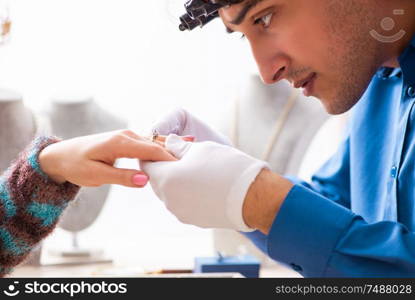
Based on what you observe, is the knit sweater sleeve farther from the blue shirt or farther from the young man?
the blue shirt

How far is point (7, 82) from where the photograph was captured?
213 centimetres

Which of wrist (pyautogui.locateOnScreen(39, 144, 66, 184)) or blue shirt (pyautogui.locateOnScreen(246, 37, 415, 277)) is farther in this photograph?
wrist (pyautogui.locateOnScreen(39, 144, 66, 184))

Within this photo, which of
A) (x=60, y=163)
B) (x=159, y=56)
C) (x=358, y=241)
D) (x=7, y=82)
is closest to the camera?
(x=358, y=241)

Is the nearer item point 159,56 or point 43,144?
point 43,144

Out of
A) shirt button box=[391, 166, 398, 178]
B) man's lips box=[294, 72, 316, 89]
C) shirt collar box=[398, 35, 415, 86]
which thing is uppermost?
shirt collar box=[398, 35, 415, 86]

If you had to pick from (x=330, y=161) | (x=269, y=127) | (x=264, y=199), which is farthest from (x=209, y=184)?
(x=269, y=127)

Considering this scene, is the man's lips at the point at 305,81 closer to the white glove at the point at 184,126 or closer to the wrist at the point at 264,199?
the white glove at the point at 184,126

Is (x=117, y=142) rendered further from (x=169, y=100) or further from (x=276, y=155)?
(x=169, y=100)

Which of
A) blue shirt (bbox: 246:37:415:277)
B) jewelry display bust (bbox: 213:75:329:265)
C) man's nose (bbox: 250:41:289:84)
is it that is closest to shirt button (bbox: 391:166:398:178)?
blue shirt (bbox: 246:37:415:277)

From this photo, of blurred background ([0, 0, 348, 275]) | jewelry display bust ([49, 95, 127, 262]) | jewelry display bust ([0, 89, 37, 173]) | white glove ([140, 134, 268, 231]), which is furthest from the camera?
blurred background ([0, 0, 348, 275])

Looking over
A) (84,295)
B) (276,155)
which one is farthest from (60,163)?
(276,155)

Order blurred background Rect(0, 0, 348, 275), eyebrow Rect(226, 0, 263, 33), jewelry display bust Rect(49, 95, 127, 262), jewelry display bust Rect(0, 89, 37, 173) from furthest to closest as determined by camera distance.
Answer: blurred background Rect(0, 0, 348, 275)
jewelry display bust Rect(49, 95, 127, 262)
jewelry display bust Rect(0, 89, 37, 173)
eyebrow Rect(226, 0, 263, 33)

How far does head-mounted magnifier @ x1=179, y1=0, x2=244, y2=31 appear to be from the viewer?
39.0 inches

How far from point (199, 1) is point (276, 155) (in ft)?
3.28
